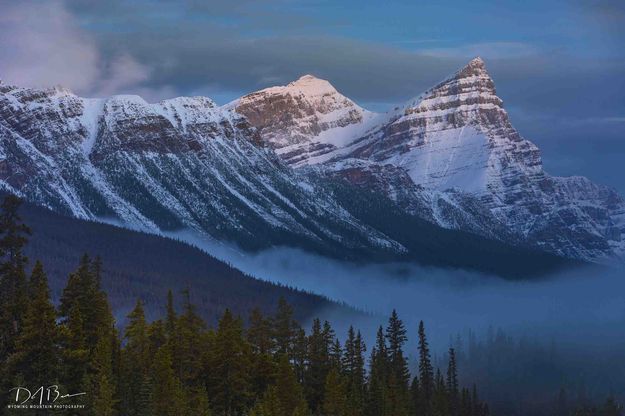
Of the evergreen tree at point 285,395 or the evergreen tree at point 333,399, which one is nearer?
the evergreen tree at point 285,395

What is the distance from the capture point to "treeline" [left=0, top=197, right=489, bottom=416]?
4168 inches

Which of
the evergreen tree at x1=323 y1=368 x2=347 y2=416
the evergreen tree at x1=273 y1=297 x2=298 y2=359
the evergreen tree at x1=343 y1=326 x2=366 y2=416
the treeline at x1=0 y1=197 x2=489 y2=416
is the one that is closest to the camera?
the treeline at x1=0 y1=197 x2=489 y2=416

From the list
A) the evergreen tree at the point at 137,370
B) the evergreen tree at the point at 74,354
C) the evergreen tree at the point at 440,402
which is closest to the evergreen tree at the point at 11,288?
the evergreen tree at the point at 74,354

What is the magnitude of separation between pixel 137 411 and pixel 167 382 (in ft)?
10.4

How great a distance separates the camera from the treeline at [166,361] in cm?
10588

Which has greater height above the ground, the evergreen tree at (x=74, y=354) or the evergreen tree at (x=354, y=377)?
the evergreen tree at (x=354, y=377)

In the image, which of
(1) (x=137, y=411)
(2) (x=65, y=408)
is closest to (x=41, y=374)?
(2) (x=65, y=408)

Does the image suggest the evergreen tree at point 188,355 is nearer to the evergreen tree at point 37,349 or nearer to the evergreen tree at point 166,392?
the evergreen tree at point 166,392

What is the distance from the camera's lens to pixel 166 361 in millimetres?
118938

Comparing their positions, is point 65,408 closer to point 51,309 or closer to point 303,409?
point 51,309

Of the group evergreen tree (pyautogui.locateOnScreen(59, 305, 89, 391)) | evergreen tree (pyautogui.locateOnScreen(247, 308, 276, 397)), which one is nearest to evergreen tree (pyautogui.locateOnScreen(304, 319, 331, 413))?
evergreen tree (pyautogui.locateOnScreen(247, 308, 276, 397))

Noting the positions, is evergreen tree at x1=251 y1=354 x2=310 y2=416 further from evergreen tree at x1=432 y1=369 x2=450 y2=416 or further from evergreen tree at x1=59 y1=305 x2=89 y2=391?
evergreen tree at x1=432 y1=369 x2=450 y2=416

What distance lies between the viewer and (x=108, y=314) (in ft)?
409

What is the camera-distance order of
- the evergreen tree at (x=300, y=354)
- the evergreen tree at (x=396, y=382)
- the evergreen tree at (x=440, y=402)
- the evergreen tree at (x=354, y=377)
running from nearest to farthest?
the evergreen tree at (x=354, y=377) → the evergreen tree at (x=396, y=382) → the evergreen tree at (x=300, y=354) → the evergreen tree at (x=440, y=402)
